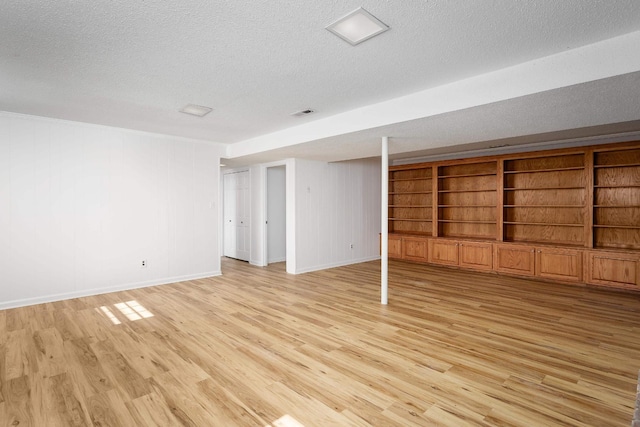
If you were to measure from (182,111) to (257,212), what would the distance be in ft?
11.6

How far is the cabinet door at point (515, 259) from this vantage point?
6.08 metres

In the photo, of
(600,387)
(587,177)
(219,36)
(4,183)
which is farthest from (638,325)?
(4,183)

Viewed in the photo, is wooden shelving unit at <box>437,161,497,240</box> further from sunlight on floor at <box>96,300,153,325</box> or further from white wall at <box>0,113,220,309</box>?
sunlight on floor at <box>96,300,153,325</box>

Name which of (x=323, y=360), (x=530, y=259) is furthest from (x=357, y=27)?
(x=530, y=259)

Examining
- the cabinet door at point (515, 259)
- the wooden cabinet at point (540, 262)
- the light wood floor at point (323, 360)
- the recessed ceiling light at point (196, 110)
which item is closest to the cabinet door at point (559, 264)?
the wooden cabinet at point (540, 262)

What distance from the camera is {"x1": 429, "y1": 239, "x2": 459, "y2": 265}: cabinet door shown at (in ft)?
23.4

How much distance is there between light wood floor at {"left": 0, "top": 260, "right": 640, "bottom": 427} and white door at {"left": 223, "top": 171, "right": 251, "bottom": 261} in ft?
10.4

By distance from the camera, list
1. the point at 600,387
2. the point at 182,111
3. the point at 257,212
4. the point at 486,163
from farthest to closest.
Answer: the point at 257,212, the point at 486,163, the point at 182,111, the point at 600,387

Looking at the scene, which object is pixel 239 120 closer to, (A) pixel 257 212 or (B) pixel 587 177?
(A) pixel 257 212

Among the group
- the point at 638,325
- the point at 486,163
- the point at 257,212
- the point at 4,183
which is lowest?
the point at 638,325

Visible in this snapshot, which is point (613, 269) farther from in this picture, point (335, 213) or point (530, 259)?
point (335, 213)

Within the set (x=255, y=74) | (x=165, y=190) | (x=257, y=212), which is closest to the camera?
(x=255, y=74)

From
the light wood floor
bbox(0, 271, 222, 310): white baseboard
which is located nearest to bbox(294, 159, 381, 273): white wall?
bbox(0, 271, 222, 310): white baseboard

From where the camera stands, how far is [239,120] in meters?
4.83
